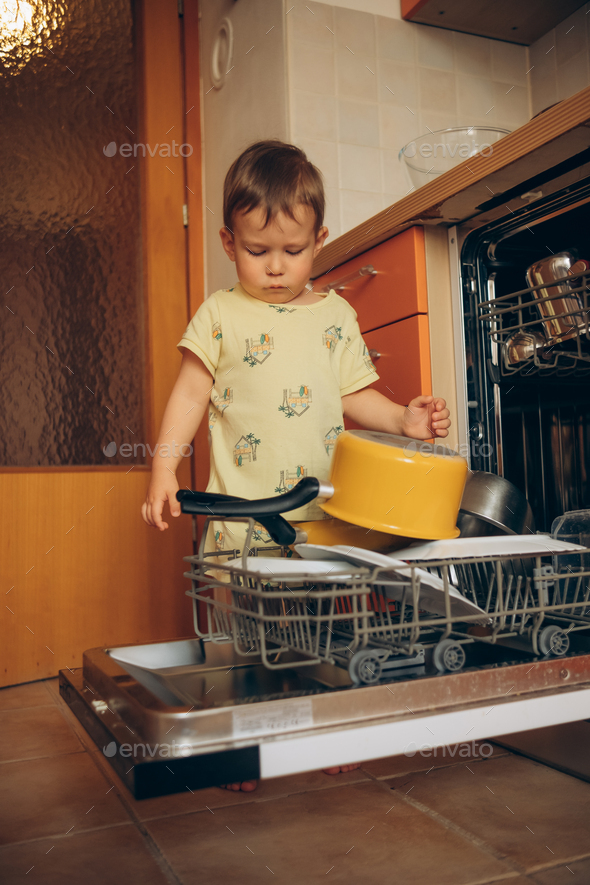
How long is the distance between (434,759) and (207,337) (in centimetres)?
70

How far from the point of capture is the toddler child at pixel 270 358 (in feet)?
3.24

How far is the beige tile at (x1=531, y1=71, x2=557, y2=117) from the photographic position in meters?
1.92

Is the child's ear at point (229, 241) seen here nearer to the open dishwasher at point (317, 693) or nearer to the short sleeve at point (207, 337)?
the short sleeve at point (207, 337)

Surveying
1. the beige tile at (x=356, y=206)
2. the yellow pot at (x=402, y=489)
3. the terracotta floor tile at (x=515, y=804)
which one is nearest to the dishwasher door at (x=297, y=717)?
the yellow pot at (x=402, y=489)

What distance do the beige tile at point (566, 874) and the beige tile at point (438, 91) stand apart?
174cm

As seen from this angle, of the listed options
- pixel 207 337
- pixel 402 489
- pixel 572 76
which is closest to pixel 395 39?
pixel 572 76

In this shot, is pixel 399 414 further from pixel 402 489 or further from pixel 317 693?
pixel 317 693

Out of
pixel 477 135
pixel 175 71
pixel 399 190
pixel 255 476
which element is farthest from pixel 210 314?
pixel 175 71

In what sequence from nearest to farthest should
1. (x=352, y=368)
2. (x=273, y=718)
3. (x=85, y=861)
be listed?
1. (x=273, y=718)
2. (x=85, y=861)
3. (x=352, y=368)

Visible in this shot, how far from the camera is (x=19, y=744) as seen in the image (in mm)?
1183

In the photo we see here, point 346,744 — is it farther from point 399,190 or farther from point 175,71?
point 175,71

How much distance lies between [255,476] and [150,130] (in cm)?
126

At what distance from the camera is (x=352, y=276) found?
127cm

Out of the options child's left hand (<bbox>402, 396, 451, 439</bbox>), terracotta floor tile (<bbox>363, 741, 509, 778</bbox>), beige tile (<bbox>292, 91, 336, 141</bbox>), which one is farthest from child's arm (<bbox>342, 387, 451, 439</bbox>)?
beige tile (<bbox>292, 91, 336, 141</bbox>)
